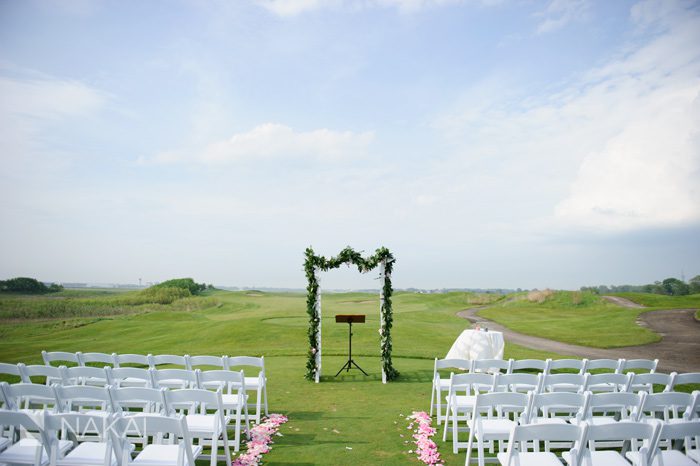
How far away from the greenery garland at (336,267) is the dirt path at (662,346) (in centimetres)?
988

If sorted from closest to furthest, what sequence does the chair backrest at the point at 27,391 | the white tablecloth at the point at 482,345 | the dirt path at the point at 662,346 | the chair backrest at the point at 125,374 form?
the chair backrest at the point at 27,391 < the chair backrest at the point at 125,374 < the white tablecloth at the point at 482,345 < the dirt path at the point at 662,346

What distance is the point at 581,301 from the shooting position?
1497 inches

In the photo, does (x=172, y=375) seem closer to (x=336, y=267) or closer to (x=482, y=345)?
(x=336, y=267)

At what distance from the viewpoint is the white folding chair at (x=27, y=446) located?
4.08 meters

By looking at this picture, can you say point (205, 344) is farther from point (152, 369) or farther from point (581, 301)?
point (581, 301)

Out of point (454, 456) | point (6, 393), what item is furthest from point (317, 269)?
point (6, 393)

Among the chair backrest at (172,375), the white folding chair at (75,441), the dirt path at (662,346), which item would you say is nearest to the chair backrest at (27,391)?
the white folding chair at (75,441)

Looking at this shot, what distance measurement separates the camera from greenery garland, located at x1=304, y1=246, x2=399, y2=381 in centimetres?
1150

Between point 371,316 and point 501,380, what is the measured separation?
24483 millimetres

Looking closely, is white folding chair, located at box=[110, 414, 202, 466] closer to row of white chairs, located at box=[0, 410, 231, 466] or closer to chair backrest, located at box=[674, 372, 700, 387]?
row of white chairs, located at box=[0, 410, 231, 466]

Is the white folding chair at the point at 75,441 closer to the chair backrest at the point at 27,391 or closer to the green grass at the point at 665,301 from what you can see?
the chair backrest at the point at 27,391

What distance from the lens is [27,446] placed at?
4.76 m

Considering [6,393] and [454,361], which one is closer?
[6,393]

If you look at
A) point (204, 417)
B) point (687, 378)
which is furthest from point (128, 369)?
point (687, 378)
